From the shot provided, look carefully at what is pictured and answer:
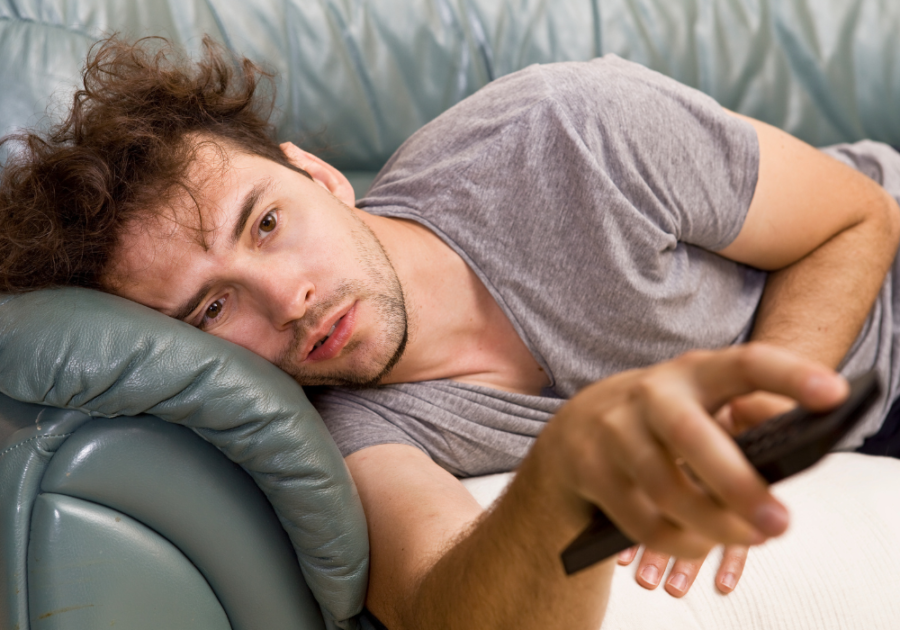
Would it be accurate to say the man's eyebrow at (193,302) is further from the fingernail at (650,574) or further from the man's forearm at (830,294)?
the man's forearm at (830,294)

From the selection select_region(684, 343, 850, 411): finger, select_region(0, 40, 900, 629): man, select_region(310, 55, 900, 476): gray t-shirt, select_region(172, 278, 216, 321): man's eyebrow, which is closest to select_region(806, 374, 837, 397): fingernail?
select_region(684, 343, 850, 411): finger

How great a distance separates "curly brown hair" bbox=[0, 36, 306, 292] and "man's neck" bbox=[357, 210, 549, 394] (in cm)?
24

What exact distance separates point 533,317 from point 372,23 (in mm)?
756

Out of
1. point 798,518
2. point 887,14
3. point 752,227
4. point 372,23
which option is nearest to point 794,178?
point 752,227

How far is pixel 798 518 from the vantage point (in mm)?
832

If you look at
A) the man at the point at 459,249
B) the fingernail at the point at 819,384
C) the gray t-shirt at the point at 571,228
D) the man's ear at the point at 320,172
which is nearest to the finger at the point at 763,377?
the fingernail at the point at 819,384

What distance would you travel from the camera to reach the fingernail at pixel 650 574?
77cm

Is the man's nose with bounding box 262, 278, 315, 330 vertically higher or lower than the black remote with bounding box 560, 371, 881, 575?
lower

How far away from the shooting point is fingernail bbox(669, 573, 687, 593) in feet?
2.51

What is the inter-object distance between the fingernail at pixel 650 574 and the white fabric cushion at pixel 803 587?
0.01 meters

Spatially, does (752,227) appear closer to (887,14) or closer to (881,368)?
(881,368)

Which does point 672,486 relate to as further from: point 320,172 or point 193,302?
point 320,172

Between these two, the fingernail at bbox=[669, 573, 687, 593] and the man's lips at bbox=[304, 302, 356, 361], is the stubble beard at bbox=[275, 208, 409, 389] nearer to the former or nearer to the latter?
the man's lips at bbox=[304, 302, 356, 361]

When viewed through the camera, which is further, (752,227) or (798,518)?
(752,227)
